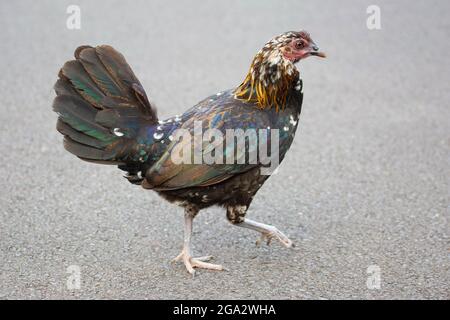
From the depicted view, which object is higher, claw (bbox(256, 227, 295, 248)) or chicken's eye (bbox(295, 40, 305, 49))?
chicken's eye (bbox(295, 40, 305, 49))

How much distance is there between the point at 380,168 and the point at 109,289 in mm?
3019

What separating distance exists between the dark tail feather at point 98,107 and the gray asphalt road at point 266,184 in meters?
0.87

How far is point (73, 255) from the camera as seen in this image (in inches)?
188

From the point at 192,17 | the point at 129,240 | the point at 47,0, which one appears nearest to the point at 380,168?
the point at 129,240

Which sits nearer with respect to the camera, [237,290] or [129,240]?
[237,290]

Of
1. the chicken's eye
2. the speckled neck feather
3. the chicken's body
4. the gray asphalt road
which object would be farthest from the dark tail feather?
the chicken's eye

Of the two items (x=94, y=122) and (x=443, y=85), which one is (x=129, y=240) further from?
(x=443, y=85)

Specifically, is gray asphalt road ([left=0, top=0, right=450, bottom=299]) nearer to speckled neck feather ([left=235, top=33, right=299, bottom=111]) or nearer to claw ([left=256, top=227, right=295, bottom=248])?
claw ([left=256, top=227, right=295, bottom=248])

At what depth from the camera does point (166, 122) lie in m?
4.52

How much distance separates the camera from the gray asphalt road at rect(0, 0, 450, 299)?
14.9 feet

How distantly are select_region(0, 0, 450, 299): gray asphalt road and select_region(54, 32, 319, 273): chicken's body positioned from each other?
1.79 feet

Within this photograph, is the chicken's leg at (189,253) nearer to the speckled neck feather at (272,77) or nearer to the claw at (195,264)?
the claw at (195,264)

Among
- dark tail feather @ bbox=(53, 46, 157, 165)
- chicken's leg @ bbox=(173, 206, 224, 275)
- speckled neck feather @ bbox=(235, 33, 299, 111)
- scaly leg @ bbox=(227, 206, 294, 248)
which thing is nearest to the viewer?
dark tail feather @ bbox=(53, 46, 157, 165)

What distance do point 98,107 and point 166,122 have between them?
0.47 m
